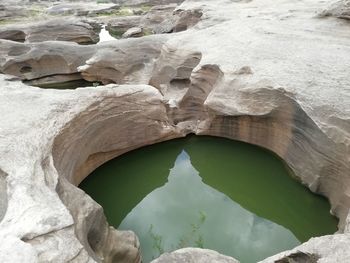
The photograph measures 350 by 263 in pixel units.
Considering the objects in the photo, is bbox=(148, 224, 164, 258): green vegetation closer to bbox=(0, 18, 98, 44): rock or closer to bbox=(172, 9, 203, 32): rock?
bbox=(172, 9, 203, 32): rock

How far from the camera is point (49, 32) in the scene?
15.4 meters

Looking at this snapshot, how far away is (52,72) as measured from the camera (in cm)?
1145

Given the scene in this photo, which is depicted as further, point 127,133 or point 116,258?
point 127,133

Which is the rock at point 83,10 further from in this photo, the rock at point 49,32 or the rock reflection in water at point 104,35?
the rock at point 49,32

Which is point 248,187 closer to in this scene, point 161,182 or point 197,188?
point 197,188

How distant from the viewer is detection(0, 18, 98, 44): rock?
49.0ft

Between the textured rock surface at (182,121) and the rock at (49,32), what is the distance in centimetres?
619

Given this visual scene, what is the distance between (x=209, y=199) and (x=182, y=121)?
2.37m

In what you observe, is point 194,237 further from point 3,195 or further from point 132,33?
point 132,33

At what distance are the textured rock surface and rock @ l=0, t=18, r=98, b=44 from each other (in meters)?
6.19

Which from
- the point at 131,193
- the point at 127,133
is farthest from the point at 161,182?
the point at 127,133

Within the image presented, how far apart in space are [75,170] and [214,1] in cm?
1150

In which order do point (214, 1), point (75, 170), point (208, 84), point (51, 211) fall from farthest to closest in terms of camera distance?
point (214, 1) < point (208, 84) < point (75, 170) < point (51, 211)

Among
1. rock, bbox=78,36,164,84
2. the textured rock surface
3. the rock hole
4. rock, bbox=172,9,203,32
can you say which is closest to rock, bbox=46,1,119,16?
rock, bbox=172,9,203,32
